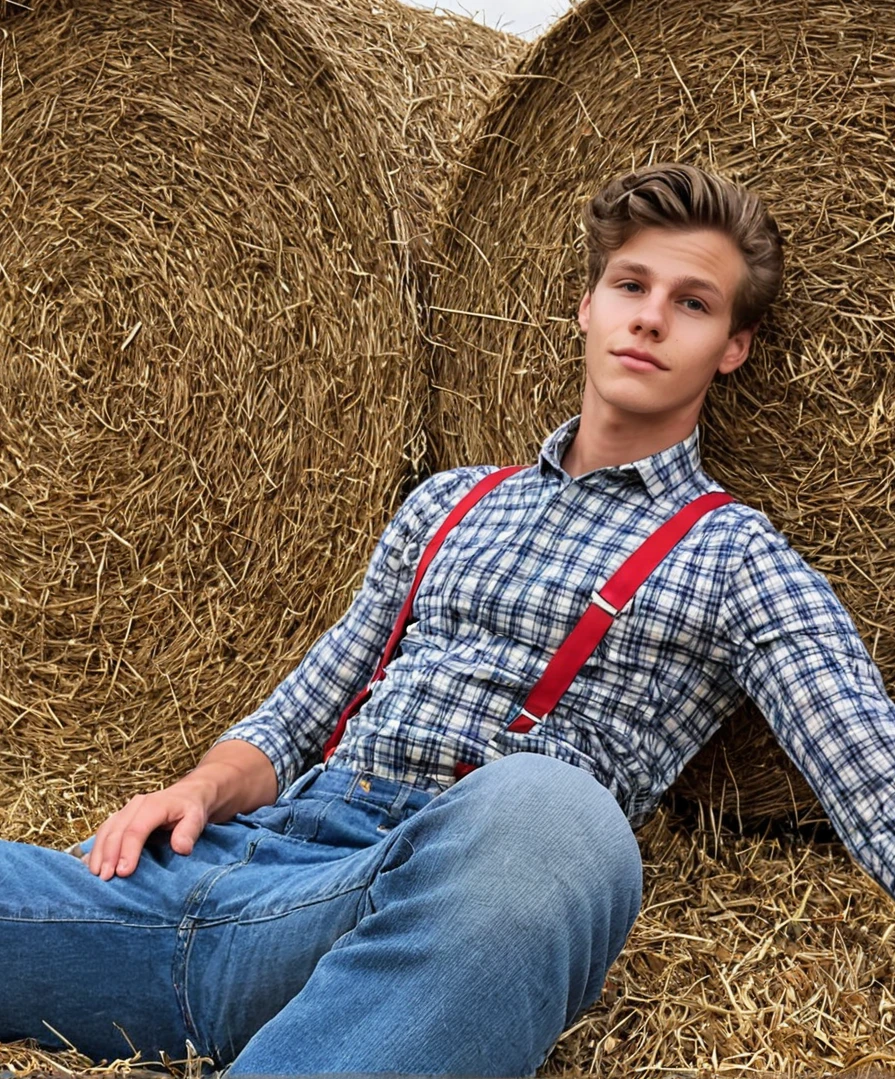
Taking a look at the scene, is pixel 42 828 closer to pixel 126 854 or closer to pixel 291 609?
pixel 291 609

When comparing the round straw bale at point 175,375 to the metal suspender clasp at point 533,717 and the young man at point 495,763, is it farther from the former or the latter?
the metal suspender clasp at point 533,717

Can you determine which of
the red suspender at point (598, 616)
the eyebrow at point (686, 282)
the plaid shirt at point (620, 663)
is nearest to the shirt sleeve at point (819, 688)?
the plaid shirt at point (620, 663)

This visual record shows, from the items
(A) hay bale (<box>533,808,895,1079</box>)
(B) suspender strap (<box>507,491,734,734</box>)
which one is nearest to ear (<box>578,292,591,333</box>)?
(B) suspender strap (<box>507,491,734,734</box>)

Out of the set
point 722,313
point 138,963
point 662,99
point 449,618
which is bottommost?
point 138,963

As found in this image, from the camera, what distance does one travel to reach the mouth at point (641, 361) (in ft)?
6.61

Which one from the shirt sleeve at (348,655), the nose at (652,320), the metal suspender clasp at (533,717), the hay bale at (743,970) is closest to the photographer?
the hay bale at (743,970)

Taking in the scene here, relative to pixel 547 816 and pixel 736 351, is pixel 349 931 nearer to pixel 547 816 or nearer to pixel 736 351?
pixel 547 816

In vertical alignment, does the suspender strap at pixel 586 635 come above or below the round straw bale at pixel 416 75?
below

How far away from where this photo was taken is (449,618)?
2057mm

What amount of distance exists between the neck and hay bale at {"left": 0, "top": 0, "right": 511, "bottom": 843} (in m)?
0.50

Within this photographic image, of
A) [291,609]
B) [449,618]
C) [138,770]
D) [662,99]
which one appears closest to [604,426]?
[449,618]

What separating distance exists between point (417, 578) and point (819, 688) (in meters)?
0.65

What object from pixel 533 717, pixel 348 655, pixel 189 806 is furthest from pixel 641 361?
pixel 189 806

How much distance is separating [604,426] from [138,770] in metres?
1.22
